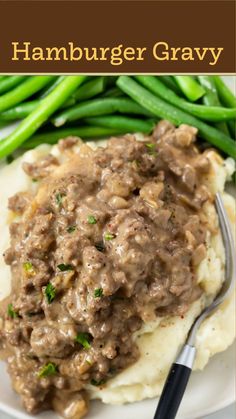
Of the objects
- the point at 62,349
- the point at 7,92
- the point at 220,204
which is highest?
the point at 7,92

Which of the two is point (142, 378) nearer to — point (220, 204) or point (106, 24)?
point (220, 204)

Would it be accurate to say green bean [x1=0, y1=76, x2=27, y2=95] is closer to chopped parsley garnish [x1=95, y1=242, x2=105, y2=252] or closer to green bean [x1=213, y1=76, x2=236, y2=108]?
green bean [x1=213, y1=76, x2=236, y2=108]

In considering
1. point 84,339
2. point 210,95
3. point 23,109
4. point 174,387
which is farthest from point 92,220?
point 210,95

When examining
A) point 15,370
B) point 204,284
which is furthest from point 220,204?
point 15,370

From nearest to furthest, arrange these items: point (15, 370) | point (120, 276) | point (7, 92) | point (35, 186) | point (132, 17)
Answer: point (120, 276)
point (15, 370)
point (132, 17)
point (35, 186)
point (7, 92)

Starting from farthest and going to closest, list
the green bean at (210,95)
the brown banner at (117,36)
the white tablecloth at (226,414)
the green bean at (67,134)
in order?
the green bean at (67,134) < the green bean at (210,95) < the brown banner at (117,36) < the white tablecloth at (226,414)

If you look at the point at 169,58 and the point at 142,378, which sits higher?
the point at 169,58

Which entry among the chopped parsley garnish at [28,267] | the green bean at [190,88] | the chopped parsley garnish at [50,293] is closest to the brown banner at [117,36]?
the green bean at [190,88]

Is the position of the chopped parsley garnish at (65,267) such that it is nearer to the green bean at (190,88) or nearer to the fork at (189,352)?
the fork at (189,352)
